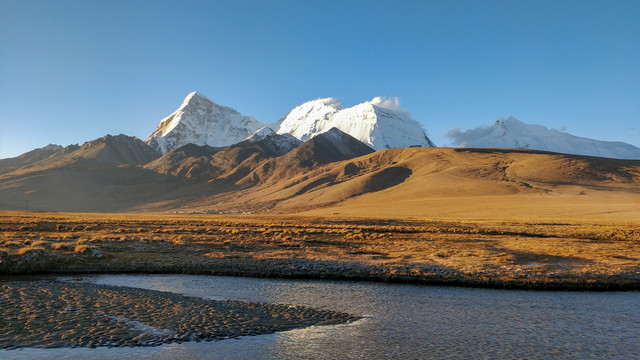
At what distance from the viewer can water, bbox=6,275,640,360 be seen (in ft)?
48.4

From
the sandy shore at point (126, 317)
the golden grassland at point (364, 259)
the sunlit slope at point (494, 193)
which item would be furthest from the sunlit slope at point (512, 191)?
the sandy shore at point (126, 317)

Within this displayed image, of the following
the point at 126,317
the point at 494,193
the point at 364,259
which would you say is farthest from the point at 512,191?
the point at 126,317

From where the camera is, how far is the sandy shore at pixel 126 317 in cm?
1593

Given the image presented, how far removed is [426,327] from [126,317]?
41.4 ft

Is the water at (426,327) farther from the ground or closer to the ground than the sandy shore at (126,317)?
closer to the ground

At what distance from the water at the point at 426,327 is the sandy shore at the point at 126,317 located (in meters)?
0.86

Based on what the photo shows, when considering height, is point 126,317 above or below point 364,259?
above

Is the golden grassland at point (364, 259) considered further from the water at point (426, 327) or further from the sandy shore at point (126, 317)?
the sandy shore at point (126, 317)

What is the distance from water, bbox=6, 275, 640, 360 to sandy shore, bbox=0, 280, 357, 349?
86 cm

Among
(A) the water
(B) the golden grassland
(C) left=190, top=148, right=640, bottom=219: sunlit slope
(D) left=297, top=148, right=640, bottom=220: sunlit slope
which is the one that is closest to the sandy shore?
(A) the water

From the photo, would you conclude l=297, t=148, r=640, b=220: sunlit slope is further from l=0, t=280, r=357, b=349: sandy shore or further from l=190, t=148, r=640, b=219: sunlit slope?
l=0, t=280, r=357, b=349: sandy shore

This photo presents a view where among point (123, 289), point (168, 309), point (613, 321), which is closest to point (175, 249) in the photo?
point (123, 289)

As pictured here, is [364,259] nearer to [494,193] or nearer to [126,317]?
[126,317]

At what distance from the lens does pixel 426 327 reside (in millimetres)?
Answer: 17828
